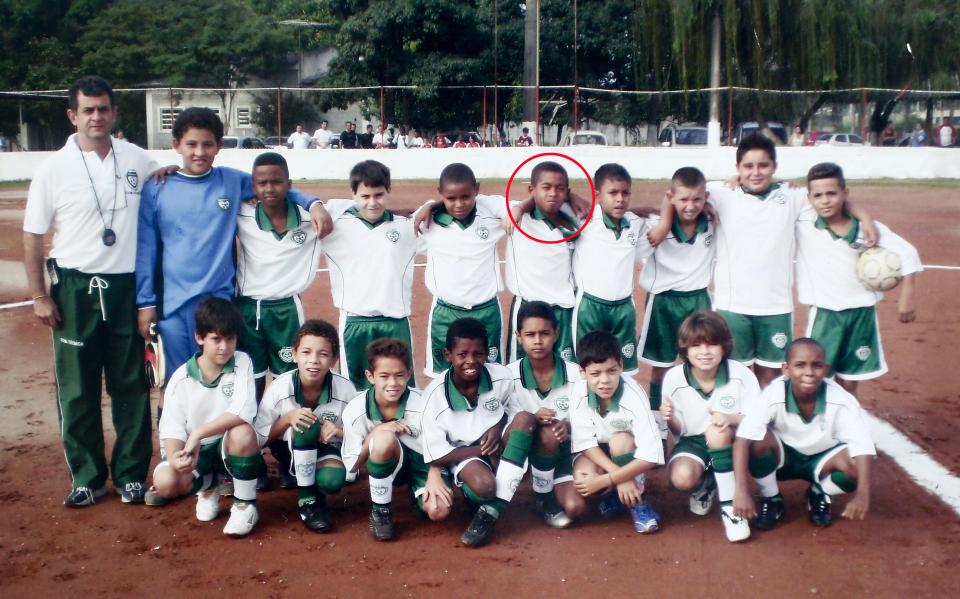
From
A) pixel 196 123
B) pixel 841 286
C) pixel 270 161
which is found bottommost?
pixel 841 286

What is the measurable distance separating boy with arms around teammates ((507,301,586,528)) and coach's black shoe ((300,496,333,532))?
968mm

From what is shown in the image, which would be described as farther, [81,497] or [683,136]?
[683,136]

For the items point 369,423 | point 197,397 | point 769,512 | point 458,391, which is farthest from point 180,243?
point 769,512

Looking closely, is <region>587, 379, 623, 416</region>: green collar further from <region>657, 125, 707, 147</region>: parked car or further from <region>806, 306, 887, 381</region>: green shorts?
<region>657, 125, 707, 147</region>: parked car

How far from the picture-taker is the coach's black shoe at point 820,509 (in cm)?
431

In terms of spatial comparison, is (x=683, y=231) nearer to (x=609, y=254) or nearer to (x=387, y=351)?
(x=609, y=254)

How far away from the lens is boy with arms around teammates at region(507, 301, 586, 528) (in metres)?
4.39

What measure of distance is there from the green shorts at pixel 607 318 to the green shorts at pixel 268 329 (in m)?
1.51

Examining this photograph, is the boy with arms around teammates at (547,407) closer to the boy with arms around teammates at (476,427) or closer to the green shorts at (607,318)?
the boy with arms around teammates at (476,427)

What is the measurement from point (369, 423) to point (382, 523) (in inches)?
18.2

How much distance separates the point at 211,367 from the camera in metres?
4.52

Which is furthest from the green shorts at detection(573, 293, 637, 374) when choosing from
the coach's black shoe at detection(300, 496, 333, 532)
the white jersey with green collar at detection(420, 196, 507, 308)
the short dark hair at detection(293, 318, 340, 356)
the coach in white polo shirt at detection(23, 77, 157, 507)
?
the coach in white polo shirt at detection(23, 77, 157, 507)

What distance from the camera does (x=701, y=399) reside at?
14.7 feet

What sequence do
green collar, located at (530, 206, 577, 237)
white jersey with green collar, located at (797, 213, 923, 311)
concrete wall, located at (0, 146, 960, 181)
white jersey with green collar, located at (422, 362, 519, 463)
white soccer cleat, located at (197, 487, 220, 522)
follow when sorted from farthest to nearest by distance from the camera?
concrete wall, located at (0, 146, 960, 181)
green collar, located at (530, 206, 577, 237)
white jersey with green collar, located at (797, 213, 923, 311)
white soccer cleat, located at (197, 487, 220, 522)
white jersey with green collar, located at (422, 362, 519, 463)
